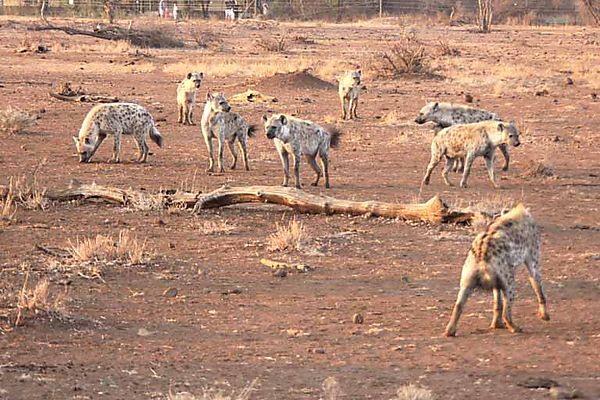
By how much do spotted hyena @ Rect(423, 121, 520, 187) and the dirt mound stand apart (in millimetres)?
14484

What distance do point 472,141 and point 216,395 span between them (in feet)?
30.9

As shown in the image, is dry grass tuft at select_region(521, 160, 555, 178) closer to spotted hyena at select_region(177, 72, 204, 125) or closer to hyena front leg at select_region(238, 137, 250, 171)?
hyena front leg at select_region(238, 137, 250, 171)

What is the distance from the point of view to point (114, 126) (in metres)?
17.9

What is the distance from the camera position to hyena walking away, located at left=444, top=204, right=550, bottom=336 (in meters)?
8.70

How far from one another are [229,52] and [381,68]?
11.2 metres

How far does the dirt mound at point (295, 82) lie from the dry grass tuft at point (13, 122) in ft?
31.1

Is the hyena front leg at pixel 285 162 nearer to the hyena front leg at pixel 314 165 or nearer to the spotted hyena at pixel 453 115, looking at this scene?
the hyena front leg at pixel 314 165

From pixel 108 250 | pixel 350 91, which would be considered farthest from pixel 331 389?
pixel 350 91

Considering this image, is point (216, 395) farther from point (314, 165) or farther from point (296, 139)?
point (314, 165)

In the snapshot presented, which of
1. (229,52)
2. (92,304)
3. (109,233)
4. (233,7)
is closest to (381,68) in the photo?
(229,52)

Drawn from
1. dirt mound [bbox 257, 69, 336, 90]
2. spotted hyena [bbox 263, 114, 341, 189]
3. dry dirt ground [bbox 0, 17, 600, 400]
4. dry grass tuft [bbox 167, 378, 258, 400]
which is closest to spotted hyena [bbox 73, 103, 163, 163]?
dry dirt ground [bbox 0, 17, 600, 400]

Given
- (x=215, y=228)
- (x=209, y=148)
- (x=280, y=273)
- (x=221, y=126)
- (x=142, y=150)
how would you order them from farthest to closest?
1. (x=142, y=150)
2. (x=209, y=148)
3. (x=221, y=126)
4. (x=215, y=228)
5. (x=280, y=273)

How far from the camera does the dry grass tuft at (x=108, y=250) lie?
11.4 m

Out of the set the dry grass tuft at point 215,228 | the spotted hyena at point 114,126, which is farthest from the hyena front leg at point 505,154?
the dry grass tuft at point 215,228
